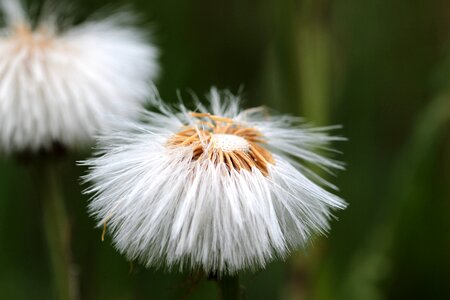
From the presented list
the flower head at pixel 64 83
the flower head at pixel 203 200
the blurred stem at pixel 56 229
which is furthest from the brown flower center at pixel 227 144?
the blurred stem at pixel 56 229

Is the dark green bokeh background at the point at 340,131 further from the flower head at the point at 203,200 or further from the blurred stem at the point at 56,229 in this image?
the flower head at the point at 203,200

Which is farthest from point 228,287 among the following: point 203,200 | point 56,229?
point 56,229

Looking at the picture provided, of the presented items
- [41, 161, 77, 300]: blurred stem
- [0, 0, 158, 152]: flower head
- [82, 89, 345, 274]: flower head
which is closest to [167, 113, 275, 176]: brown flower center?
[82, 89, 345, 274]: flower head

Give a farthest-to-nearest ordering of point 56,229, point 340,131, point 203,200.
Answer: point 340,131 < point 56,229 < point 203,200

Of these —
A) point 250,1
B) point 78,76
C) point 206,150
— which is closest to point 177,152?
point 206,150

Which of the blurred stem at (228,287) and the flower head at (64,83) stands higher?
the flower head at (64,83)

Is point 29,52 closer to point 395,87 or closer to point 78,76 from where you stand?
point 78,76

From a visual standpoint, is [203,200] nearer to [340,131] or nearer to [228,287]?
[228,287]
